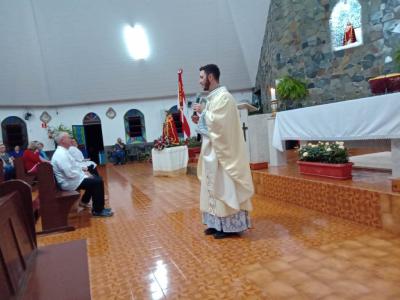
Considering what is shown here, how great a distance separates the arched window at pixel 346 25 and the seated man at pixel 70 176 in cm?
690

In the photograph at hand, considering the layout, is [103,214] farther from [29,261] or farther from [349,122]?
[349,122]

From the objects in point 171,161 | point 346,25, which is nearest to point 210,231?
point 171,161

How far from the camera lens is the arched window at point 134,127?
15453 mm

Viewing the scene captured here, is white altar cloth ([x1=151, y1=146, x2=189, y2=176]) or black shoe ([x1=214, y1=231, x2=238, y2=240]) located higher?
white altar cloth ([x1=151, y1=146, x2=189, y2=176])

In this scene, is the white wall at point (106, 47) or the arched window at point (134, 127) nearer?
the white wall at point (106, 47)

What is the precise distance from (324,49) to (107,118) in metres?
9.92

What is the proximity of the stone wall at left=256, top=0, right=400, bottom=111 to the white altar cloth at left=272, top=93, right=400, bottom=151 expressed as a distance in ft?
13.5

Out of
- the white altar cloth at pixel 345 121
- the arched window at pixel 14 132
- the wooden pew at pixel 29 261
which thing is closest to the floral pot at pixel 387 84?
the white altar cloth at pixel 345 121

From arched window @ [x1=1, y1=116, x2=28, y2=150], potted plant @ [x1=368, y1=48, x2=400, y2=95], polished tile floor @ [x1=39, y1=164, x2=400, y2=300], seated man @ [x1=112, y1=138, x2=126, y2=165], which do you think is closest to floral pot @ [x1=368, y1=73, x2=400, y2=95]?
potted plant @ [x1=368, y1=48, x2=400, y2=95]

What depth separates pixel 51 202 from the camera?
3.91m

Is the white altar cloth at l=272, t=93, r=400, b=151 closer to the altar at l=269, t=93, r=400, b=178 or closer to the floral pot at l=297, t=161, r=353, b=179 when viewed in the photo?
the altar at l=269, t=93, r=400, b=178

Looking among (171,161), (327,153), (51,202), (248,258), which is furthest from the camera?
(171,161)

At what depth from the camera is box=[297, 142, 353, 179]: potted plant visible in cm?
381

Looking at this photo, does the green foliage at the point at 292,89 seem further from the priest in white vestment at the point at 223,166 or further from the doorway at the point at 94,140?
the doorway at the point at 94,140
